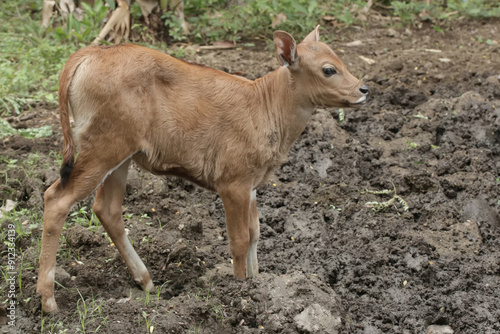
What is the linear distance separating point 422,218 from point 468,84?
3.43m

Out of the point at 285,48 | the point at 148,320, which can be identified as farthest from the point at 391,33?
the point at 148,320

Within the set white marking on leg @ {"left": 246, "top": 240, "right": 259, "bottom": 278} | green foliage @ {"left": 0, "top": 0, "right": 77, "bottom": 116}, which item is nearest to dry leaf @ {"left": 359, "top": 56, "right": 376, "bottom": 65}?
green foliage @ {"left": 0, "top": 0, "right": 77, "bottom": 116}

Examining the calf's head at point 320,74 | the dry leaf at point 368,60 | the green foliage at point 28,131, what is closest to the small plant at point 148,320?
the calf's head at point 320,74

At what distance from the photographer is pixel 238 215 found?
4.74 m

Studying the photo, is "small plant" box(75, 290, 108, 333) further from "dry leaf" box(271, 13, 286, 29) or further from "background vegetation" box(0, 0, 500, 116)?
"dry leaf" box(271, 13, 286, 29)

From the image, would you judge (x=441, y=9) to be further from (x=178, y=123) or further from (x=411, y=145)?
(x=178, y=123)

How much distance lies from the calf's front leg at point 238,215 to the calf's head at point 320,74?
0.90 m

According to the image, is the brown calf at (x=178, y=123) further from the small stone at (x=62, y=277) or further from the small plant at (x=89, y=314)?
the small stone at (x=62, y=277)

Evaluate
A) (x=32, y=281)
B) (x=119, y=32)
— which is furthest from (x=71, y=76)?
(x=119, y=32)

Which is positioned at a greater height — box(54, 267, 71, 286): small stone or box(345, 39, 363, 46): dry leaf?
→ box(345, 39, 363, 46): dry leaf

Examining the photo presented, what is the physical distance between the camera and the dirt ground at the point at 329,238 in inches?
178

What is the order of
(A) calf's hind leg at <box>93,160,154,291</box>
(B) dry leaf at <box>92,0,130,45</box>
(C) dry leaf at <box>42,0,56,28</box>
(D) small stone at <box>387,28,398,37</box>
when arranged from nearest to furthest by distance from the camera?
1. (A) calf's hind leg at <box>93,160,154,291</box>
2. (B) dry leaf at <box>92,0,130,45</box>
3. (C) dry leaf at <box>42,0,56,28</box>
4. (D) small stone at <box>387,28,398,37</box>

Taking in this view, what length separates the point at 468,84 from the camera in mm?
8695

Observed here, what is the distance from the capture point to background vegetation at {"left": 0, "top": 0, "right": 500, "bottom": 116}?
846 centimetres
